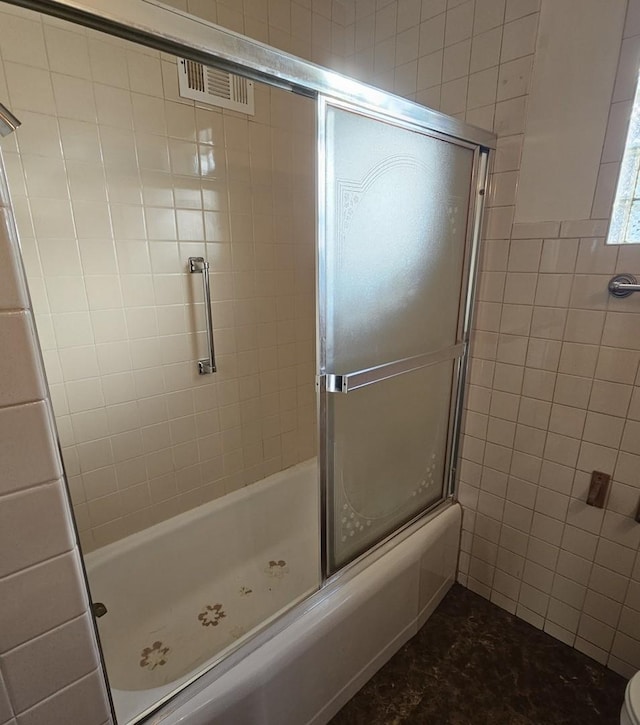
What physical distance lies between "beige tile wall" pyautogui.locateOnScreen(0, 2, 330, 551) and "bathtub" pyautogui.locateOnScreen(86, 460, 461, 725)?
0.50 ft

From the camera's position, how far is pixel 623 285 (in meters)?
1.17

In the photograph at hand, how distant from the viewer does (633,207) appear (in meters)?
1.17

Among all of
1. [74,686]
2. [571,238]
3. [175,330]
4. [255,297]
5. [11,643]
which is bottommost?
[74,686]

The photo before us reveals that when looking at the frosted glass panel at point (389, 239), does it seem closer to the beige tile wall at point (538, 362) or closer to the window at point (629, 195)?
the beige tile wall at point (538, 362)

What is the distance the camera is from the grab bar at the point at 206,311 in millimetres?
1570

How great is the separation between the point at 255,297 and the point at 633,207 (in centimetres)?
139

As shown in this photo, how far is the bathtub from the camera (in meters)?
1.03

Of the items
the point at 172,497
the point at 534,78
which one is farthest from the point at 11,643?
the point at 534,78

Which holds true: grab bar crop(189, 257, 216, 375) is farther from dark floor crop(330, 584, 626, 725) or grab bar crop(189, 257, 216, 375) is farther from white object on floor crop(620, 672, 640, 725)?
white object on floor crop(620, 672, 640, 725)

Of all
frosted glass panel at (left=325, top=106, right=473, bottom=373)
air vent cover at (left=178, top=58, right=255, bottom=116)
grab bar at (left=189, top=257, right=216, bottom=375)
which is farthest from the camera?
grab bar at (left=189, top=257, right=216, bottom=375)

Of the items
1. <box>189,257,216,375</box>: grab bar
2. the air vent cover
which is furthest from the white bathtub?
the air vent cover

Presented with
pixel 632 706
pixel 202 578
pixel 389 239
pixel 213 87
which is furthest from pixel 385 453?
pixel 213 87

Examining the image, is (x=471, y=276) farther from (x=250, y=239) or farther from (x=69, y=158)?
(x=69, y=158)

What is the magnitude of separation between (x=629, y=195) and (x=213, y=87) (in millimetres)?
1478
